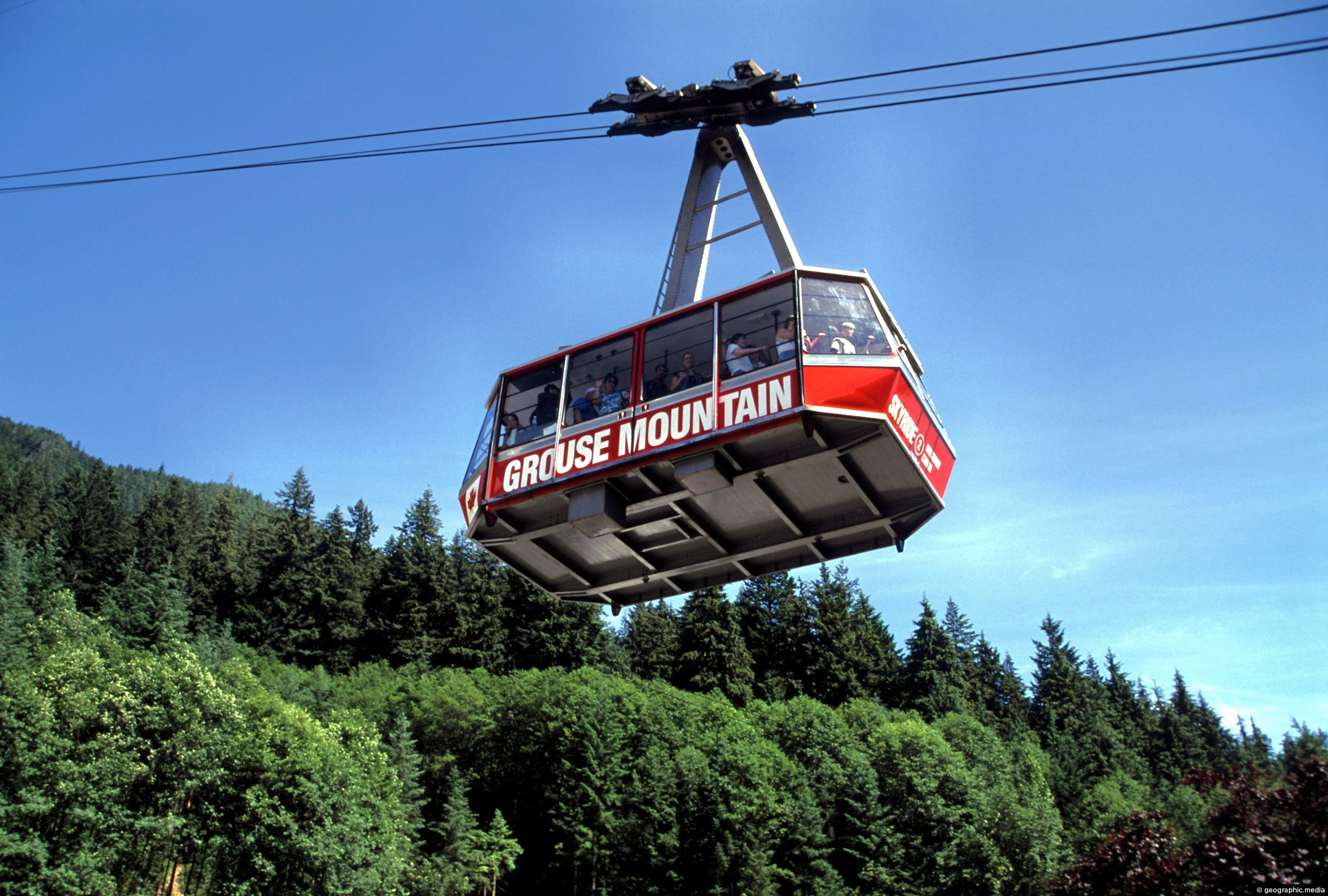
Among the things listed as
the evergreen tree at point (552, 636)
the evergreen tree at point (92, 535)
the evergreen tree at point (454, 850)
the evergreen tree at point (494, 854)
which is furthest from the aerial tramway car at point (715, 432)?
the evergreen tree at point (92, 535)

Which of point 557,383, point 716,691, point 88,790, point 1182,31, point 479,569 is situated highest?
point 479,569

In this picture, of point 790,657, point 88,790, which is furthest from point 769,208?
point 790,657

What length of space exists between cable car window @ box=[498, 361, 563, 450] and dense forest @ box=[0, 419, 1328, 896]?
11066 millimetres

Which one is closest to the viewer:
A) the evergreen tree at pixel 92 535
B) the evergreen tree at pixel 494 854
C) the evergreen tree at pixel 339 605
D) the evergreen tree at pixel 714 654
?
the evergreen tree at pixel 494 854

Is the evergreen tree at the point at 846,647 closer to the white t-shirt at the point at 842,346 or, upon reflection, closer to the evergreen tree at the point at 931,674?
the evergreen tree at the point at 931,674

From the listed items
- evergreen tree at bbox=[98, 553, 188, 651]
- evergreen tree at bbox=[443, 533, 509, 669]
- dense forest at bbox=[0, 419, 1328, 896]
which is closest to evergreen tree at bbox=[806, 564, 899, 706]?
dense forest at bbox=[0, 419, 1328, 896]

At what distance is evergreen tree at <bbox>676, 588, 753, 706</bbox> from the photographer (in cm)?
6025

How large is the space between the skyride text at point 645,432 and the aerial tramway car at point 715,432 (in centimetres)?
2

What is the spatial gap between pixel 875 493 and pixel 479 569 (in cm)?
5758

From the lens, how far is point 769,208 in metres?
15.2

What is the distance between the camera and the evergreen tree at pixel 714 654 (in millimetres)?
60250

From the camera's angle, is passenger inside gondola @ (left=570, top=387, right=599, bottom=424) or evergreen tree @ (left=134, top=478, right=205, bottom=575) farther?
evergreen tree @ (left=134, top=478, right=205, bottom=575)

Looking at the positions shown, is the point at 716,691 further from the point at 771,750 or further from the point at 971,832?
the point at 971,832

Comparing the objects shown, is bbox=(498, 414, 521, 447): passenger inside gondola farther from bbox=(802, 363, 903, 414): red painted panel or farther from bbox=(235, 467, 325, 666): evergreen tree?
bbox=(235, 467, 325, 666): evergreen tree
